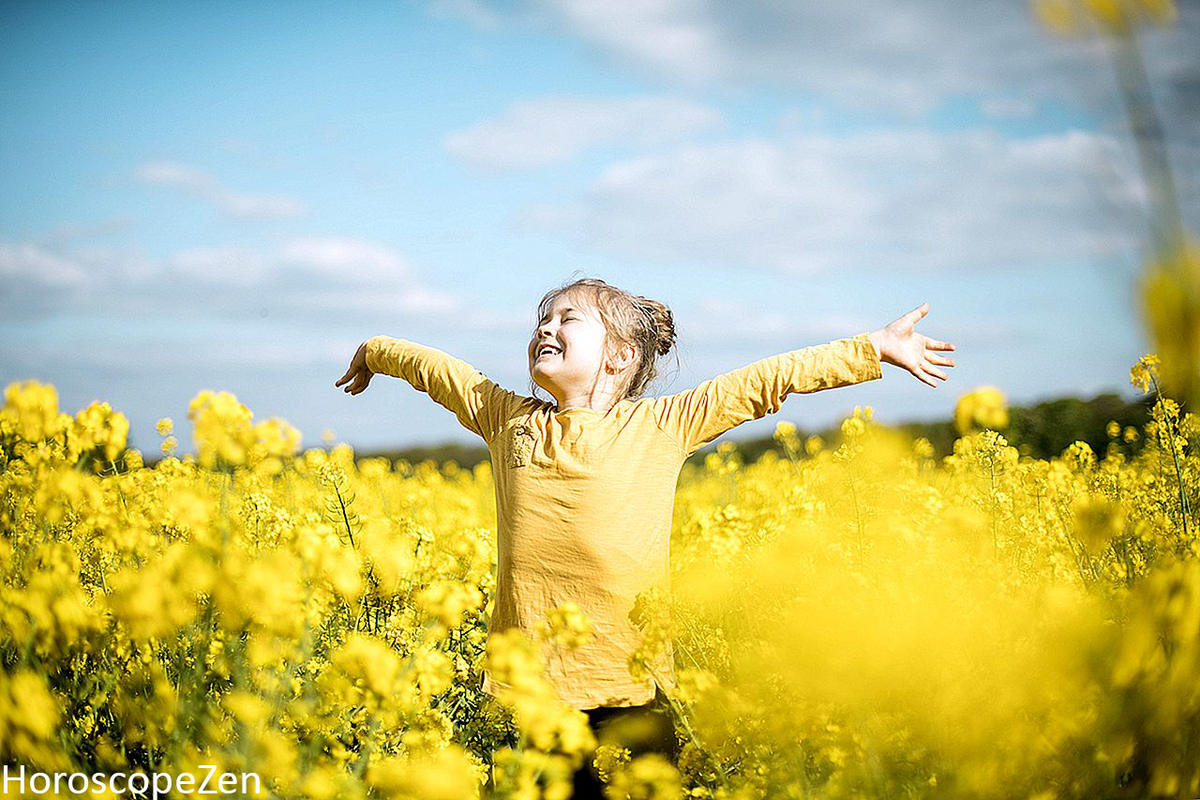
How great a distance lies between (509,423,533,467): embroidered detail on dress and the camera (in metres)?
2.50

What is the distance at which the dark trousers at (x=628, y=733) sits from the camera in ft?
7.52

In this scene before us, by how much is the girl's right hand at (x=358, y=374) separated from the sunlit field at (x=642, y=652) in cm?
27

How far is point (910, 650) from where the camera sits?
146 centimetres

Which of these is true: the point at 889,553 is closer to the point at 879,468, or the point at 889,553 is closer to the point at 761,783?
the point at 761,783

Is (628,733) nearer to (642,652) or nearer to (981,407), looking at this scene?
(642,652)

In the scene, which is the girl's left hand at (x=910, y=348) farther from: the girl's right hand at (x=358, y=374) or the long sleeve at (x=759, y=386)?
the girl's right hand at (x=358, y=374)

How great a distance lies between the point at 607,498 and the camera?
2406 mm

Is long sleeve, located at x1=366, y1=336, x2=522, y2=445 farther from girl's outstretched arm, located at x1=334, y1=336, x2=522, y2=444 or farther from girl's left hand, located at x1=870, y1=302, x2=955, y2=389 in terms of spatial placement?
girl's left hand, located at x1=870, y1=302, x2=955, y2=389

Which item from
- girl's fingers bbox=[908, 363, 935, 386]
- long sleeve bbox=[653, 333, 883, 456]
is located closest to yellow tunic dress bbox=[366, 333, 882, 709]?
long sleeve bbox=[653, 333, 883, 456]

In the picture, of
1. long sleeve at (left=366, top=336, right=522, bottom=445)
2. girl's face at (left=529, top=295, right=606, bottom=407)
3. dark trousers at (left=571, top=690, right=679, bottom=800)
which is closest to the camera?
dark trousers at (left=571, top=690, right=679, bottom=800)

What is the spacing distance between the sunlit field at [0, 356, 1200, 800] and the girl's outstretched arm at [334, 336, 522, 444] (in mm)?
375

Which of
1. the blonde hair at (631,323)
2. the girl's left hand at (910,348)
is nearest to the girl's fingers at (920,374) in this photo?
the girl's left hand at (910,348)

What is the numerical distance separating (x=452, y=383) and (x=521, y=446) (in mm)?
393

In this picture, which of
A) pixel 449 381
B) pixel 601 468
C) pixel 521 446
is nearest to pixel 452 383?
pixel 449 381
